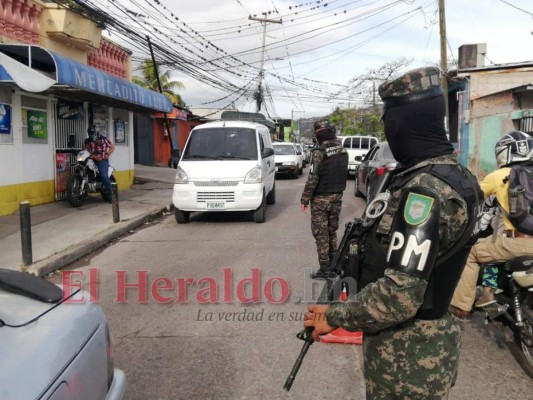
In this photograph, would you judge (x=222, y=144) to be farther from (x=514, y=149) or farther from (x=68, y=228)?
(x=514, y=149)

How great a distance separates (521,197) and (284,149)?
18.8 m

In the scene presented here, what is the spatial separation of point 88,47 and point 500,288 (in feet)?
38.2

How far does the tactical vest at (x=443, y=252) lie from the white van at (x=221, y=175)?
24.6 ft

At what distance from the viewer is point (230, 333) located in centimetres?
441

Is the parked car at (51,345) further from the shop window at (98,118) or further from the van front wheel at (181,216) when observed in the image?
the shop window at (98,118)

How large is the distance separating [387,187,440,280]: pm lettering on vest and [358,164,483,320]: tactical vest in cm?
12

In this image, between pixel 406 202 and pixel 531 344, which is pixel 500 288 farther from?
pixel 406 202

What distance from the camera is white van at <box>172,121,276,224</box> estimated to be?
939 cm

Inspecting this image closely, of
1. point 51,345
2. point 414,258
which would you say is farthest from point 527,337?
point 51,345

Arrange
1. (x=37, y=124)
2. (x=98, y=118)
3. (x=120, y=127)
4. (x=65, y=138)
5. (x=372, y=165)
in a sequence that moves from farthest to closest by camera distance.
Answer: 1. (x=120, y=127)
2. (x=98, y=118)
3. (x=65, y=138)
4. (x=372, y=165)
5. (x=37, y=124)

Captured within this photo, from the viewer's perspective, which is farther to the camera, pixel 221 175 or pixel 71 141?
pixel 71 141

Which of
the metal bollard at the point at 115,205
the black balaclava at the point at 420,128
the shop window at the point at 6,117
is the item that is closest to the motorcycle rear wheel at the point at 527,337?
the black balaclava at the point at 420,128

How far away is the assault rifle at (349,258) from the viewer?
1979mm

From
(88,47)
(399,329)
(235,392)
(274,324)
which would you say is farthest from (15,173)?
(399,329)
